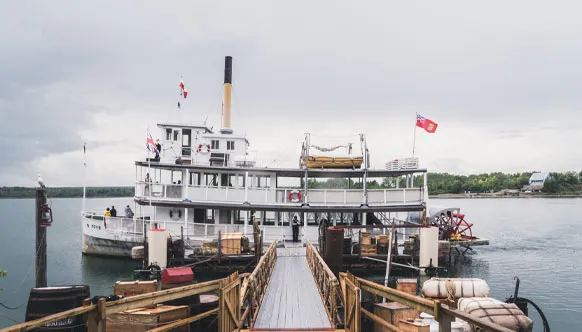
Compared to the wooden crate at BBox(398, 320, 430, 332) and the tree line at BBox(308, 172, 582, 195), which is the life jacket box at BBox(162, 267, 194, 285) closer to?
the wooden crate at BBox(398, 320, 430, 332)

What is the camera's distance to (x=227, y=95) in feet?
108

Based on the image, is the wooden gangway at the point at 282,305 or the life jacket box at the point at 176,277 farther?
the life jacket box at the point at 176,277

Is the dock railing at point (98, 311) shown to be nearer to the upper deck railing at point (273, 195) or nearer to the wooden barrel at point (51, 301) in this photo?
the wooden barrel at point (51, 301)

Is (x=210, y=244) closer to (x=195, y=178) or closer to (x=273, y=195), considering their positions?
(x=273, y=195)

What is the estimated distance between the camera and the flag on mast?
2597cm

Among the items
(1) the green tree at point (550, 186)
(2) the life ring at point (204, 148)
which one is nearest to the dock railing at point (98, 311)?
(2) the life ring at point (204, 148)

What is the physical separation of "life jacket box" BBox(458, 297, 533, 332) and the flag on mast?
16.8 metres

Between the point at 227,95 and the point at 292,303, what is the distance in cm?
2440

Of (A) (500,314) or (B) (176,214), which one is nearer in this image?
(A) (500,314)

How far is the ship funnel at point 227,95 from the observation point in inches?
1249

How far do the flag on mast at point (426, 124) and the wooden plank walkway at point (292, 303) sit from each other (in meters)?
13.6

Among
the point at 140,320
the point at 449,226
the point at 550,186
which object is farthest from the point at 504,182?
the point at 140,320

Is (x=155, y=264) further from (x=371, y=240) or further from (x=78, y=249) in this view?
(x=78, y=249)

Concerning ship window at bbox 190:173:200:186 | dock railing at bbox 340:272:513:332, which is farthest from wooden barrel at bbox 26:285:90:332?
ship window at bbox 190:173:200:186
